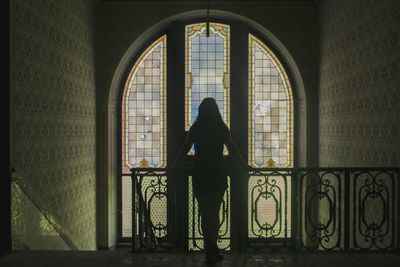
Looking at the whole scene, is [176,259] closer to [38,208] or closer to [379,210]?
[38,208]

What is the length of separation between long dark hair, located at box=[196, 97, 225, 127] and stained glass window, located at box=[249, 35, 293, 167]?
4.60 m

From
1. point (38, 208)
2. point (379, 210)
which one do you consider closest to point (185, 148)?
point (38, 208)

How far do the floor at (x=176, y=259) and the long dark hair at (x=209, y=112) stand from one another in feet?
4.40

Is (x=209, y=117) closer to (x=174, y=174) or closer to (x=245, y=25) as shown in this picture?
(x=174, y=174)

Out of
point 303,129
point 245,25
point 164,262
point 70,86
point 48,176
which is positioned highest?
point 245,25

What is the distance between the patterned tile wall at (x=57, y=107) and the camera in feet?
16.3

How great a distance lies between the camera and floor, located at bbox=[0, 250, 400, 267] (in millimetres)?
4293

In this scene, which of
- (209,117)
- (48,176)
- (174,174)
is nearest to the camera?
(209,117)

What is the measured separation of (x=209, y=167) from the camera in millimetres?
4199

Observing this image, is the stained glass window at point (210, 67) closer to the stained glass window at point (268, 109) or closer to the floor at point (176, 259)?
the stained glass window at point (268, 109)

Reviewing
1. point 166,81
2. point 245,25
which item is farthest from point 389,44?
point 166,81

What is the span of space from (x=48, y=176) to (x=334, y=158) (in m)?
4.33

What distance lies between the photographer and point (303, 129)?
852cm

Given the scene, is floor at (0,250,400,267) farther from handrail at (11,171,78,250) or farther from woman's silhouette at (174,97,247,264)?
handrail at (11,171,78,250)
